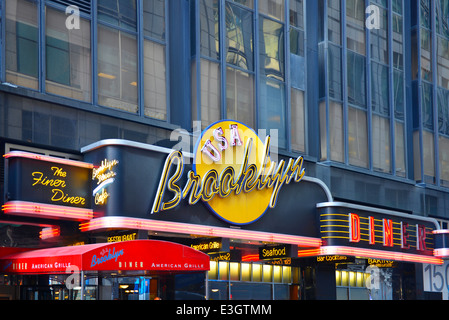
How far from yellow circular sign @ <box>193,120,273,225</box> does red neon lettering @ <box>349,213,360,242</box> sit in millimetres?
3825

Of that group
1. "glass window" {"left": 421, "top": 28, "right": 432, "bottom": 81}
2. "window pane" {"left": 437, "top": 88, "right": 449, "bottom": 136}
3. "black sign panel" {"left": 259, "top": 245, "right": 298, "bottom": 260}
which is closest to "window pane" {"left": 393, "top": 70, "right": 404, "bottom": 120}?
"glass window" {"left": 421, "top": 28, "right": 432, "bottom": 81}

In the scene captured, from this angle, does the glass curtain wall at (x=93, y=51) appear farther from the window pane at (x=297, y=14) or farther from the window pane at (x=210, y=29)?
the window pane at (x=297, y=14)

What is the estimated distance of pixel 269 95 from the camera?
26000 mm

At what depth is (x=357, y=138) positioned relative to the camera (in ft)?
98.4

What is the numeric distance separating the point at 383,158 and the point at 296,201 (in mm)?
8245

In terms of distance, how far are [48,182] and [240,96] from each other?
29.6ft

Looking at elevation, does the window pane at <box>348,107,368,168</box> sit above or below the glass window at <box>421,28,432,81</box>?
below

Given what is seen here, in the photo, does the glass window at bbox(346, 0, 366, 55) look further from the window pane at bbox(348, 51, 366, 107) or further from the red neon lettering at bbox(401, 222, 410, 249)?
the red neon lettering at bbox(401, 222, 410, 249)

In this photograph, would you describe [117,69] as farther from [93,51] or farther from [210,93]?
[210,93]

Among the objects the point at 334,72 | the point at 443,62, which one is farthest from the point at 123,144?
the point at 443,62

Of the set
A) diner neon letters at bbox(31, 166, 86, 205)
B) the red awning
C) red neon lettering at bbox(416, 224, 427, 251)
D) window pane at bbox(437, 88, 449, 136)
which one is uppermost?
window pane at bbox(437, 88, 449, 136)

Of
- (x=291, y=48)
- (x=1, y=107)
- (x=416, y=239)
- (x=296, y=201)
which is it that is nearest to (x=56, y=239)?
(x=1, y=107)

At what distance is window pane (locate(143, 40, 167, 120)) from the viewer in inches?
864

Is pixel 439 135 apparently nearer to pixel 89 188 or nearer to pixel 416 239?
pixel 416 239
